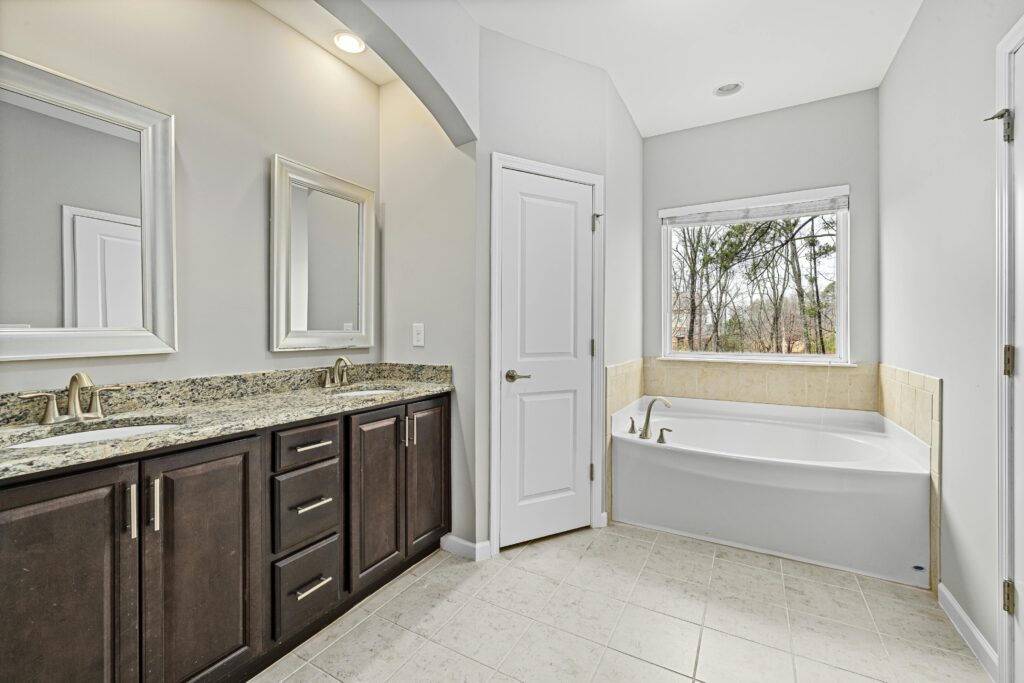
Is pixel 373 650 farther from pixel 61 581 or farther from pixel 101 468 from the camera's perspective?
pixel 101 468

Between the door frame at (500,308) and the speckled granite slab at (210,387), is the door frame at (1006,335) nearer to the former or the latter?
the door frame at (500,308)

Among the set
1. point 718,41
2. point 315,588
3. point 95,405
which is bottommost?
point 315,588

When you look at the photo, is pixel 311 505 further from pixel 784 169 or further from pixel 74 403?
pixel 784 169

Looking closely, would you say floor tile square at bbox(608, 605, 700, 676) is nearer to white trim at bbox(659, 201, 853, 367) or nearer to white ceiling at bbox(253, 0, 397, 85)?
white trim at bbox(659, 201, 853, 367)

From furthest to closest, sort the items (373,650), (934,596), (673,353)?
(673,353) < (934,596) < (373,650)

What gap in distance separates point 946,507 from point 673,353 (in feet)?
6.33

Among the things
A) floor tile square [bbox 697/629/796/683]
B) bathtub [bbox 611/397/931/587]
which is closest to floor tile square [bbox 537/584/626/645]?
floor tile square [bbox 697/629/796/683]

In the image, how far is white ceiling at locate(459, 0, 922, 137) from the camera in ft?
7.32

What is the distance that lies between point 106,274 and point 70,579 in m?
1.01

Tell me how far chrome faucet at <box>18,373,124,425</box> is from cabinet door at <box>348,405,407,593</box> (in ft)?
2.66

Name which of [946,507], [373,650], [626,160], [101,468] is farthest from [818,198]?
[101,468]

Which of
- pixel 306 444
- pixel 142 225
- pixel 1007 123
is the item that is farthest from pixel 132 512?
pixel 1007 123

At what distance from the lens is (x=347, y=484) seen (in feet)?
6.16

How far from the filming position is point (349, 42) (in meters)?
2.30
